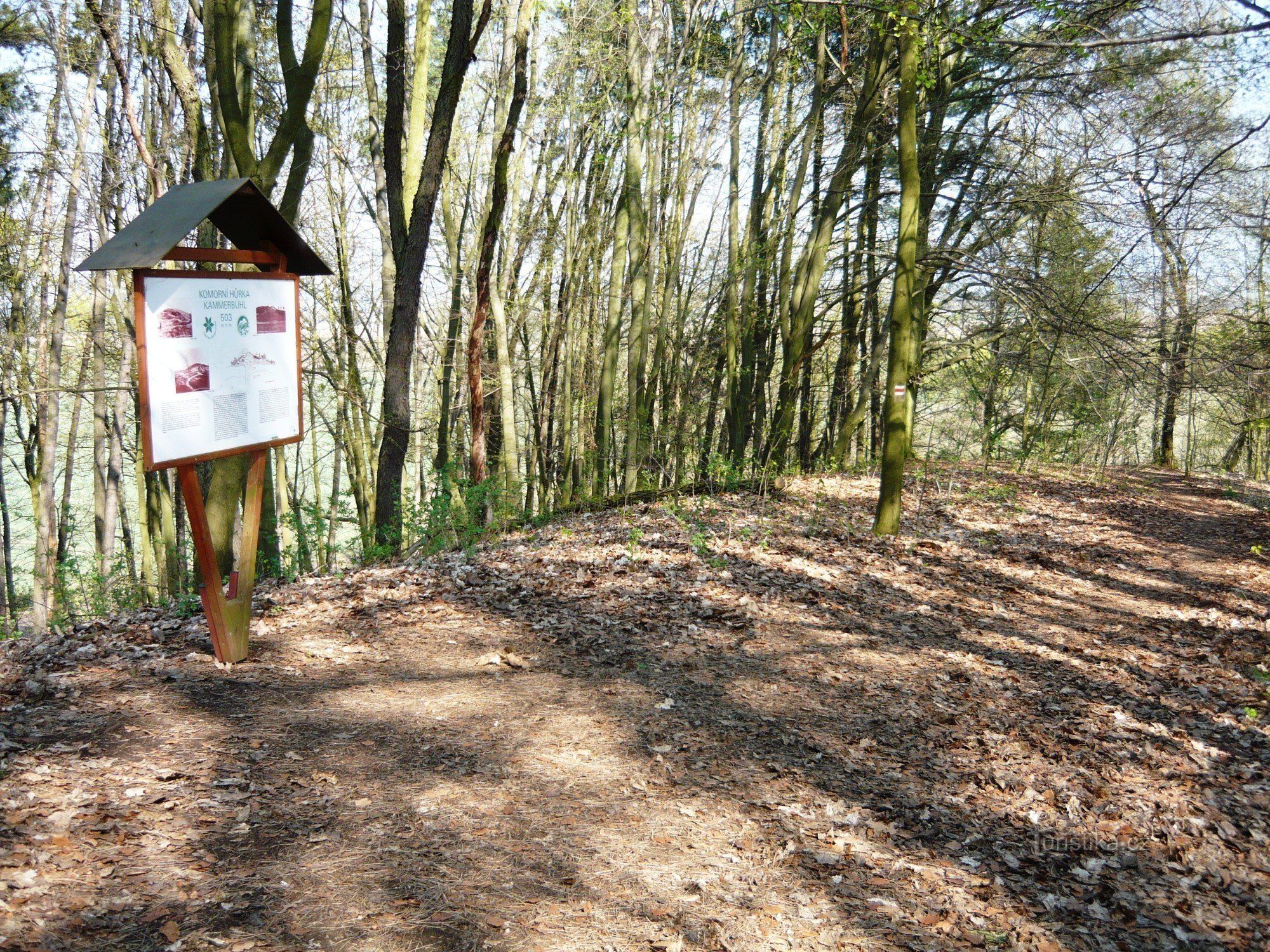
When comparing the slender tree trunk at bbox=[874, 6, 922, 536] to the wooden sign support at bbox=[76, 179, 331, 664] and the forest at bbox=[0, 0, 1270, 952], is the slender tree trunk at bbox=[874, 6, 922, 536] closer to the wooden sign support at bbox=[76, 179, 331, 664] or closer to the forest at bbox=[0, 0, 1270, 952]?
the forest at bbox=[0, 0, 1270, 952]

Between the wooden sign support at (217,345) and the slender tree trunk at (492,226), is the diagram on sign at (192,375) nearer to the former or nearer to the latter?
the wooden sign support at (217,345)

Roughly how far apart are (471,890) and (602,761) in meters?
1.11

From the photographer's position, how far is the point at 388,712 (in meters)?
4.15

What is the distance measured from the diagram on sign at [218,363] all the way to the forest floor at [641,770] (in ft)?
4.21

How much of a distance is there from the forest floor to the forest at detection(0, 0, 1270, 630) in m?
2.00

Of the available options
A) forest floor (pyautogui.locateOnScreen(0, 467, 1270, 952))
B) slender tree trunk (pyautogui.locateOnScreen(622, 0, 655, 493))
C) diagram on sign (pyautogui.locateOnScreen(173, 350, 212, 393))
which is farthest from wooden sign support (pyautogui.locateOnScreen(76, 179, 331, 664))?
slender tree trunk (pyautogui.locateOnScreen(622, 0, 655, 493))

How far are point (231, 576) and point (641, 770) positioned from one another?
2.49 meters

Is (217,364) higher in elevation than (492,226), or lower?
lower

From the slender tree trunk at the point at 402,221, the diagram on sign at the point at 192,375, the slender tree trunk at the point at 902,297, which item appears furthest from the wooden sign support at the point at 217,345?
the slender tree trunk at the point at 902,297

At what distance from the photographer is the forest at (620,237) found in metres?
7.56

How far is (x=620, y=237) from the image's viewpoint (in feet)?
36.8

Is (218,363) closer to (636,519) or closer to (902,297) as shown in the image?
(636,519)

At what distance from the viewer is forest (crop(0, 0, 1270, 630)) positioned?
756 cm

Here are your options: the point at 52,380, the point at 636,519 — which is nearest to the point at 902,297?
the point at 636,519
